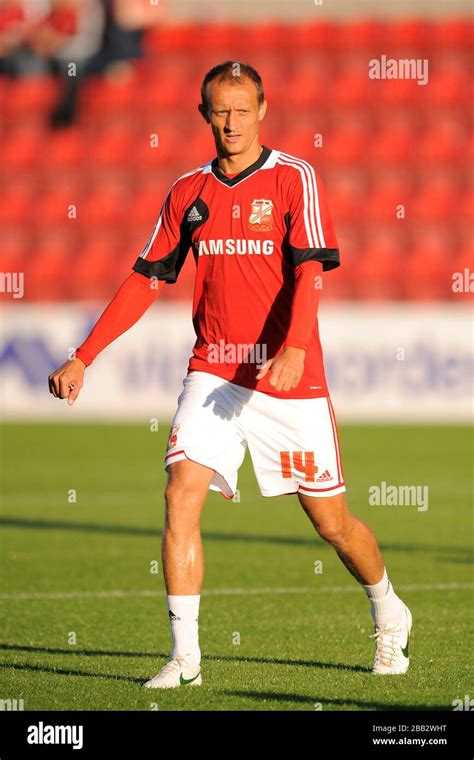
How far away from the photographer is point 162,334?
68.8 feet

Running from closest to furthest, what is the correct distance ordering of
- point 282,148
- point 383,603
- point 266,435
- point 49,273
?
point 266,435 → point 383,603 → point 49,273 → point 282,148

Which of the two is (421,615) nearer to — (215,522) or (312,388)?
(312,388)

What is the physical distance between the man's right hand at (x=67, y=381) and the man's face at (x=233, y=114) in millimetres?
1103

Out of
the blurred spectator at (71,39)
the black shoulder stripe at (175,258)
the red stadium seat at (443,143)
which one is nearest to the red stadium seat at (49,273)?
the blurred spectator at (71,39)

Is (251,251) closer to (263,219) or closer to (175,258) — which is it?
(263,219)

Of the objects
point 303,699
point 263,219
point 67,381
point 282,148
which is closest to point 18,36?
point 282,148

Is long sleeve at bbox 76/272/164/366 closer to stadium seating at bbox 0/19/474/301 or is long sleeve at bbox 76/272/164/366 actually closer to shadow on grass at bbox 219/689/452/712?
shadow on grass at bbox 219/689/452/712

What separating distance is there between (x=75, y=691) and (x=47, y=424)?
15922 mm

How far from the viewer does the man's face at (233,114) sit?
19.6 feet

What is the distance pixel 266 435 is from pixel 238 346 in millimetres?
396

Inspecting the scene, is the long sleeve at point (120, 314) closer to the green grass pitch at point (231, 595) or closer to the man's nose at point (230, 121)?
the man's nose at point (230, 121)

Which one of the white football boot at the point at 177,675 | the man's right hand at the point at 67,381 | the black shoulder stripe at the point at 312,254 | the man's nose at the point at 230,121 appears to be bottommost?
the white football boot at the point at 177,675

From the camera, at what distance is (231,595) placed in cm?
861
